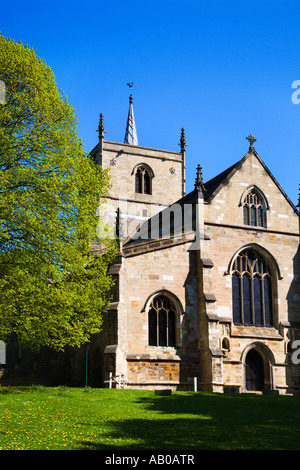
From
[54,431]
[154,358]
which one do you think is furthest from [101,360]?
Result: [54,431]

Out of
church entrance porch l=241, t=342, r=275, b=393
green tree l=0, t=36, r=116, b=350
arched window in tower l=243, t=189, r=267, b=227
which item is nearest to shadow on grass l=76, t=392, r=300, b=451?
green tree l=0, t=36, r=116, b=350

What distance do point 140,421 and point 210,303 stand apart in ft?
43.7

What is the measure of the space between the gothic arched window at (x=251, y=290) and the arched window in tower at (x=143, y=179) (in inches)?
779

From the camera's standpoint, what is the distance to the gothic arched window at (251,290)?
29.8 m

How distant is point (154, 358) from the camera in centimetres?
2659

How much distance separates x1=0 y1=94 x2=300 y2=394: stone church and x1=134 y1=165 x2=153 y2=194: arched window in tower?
14414 millimetres

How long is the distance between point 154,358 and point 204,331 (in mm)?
2956

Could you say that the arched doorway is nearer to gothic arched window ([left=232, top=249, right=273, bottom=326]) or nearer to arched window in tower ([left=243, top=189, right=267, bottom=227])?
gothic arched window ([left=232, top=249, right=273, bottom=326])

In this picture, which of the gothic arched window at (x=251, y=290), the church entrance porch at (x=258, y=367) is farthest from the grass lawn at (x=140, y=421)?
the gothic arched window at (x=251, y=290)

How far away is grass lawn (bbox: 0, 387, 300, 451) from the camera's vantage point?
11.9m

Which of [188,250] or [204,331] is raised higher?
[188,250]

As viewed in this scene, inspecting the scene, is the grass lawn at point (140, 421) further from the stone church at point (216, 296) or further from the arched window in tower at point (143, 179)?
the arched window in tower at point (143, 179)
